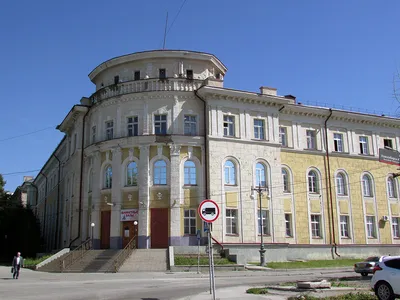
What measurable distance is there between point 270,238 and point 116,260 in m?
12.3

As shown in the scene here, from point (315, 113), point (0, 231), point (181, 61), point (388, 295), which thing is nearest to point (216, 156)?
point (181, 61)

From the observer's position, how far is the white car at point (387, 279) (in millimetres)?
13227

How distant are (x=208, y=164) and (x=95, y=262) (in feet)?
35.8

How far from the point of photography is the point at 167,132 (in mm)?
35562

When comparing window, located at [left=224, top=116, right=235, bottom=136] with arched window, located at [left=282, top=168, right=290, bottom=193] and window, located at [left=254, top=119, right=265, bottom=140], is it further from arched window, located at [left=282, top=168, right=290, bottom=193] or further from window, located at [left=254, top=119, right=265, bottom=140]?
arched window, located at [left=282, top=168, right=290, bottom=193]

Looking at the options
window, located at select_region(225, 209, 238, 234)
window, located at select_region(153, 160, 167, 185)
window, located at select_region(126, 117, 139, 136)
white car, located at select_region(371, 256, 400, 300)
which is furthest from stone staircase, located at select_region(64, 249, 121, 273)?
white car, located at select_region(371, 256, 400, 300)

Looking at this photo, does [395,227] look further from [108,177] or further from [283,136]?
[108,177]

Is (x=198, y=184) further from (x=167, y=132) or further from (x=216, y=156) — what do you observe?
(x=167, y=132)

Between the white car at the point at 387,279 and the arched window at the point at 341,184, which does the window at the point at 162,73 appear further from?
the white car at the point at 387,279

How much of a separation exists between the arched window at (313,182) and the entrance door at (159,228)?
13732mm

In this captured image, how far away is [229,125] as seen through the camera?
36.6 metres

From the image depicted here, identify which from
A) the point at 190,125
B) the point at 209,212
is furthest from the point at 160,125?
the point at 209,212

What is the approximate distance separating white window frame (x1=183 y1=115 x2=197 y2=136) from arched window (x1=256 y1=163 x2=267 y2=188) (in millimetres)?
5943

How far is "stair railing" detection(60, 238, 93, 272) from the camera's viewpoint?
31.1m
